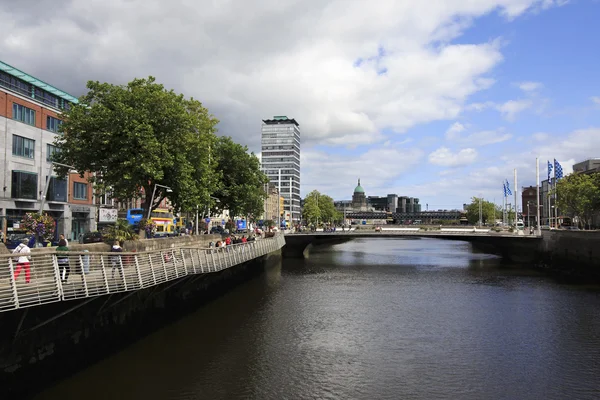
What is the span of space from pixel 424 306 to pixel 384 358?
46.7ft

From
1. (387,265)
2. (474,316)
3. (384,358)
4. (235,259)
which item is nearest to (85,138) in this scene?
(235,259)

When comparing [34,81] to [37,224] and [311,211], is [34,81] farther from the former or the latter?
[311,211]

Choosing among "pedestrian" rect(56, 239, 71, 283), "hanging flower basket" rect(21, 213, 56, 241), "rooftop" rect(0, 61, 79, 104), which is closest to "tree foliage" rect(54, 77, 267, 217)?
Result: "hanging flower basket" rect(21, 213, 56, 241)

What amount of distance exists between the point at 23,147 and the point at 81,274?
146 ft

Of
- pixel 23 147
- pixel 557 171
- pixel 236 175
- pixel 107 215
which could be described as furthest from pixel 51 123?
pixel 557 171

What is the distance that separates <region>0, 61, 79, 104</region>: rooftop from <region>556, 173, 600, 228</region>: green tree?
3239 inches

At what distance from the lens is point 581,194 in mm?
81750

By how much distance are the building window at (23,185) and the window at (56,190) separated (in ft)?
7.11

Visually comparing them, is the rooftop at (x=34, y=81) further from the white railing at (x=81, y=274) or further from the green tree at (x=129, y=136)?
the white railing at (x=81, y=274)

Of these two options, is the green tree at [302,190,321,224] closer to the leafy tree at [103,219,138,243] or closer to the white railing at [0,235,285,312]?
the white railing at [0,235,285,312]

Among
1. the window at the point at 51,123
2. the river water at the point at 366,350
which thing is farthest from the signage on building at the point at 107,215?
the river water at the point at 366,350

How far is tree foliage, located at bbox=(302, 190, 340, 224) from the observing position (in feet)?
534

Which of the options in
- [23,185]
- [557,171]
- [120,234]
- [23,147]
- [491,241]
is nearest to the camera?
[120,234]

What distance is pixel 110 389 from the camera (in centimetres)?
1822
